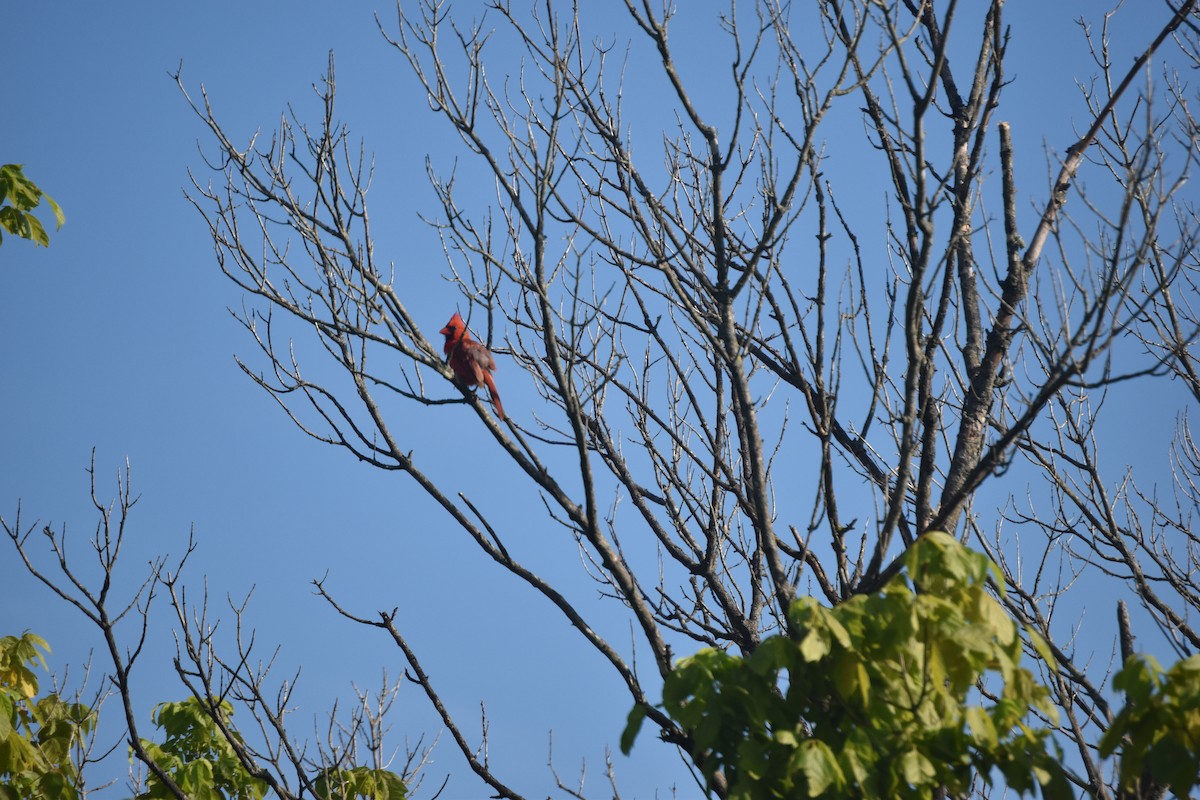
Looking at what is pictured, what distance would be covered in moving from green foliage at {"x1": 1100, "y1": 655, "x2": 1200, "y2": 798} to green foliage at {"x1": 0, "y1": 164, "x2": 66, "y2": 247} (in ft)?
16.3

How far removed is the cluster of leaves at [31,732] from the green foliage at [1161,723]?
420 centimetres

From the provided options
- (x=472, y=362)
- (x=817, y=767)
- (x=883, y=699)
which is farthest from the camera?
(x=472, y=362)

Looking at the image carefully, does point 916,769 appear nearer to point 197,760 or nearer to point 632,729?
point 632,729

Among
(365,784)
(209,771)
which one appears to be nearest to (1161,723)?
(365,784)

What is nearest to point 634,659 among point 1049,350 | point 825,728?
point 825,728

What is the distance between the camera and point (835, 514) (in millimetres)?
4094

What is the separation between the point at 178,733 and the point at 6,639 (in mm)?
1010

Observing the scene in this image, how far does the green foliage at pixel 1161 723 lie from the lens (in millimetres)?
2492

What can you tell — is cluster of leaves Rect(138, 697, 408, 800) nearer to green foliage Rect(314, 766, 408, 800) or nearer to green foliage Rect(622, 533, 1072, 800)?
green foliage Rect(314, 766, 408, 800)

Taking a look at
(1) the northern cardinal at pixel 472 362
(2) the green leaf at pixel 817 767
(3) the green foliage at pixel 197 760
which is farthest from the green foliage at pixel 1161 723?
(1) the northern cardinal at pixel 472 362

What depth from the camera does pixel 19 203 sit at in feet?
17.4

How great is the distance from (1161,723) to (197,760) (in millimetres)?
4319

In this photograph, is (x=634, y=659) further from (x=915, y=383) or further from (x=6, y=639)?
(x=6, y=639)

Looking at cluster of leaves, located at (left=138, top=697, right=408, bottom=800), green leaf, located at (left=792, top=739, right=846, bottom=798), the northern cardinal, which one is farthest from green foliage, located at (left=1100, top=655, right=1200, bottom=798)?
the northern cardinal
